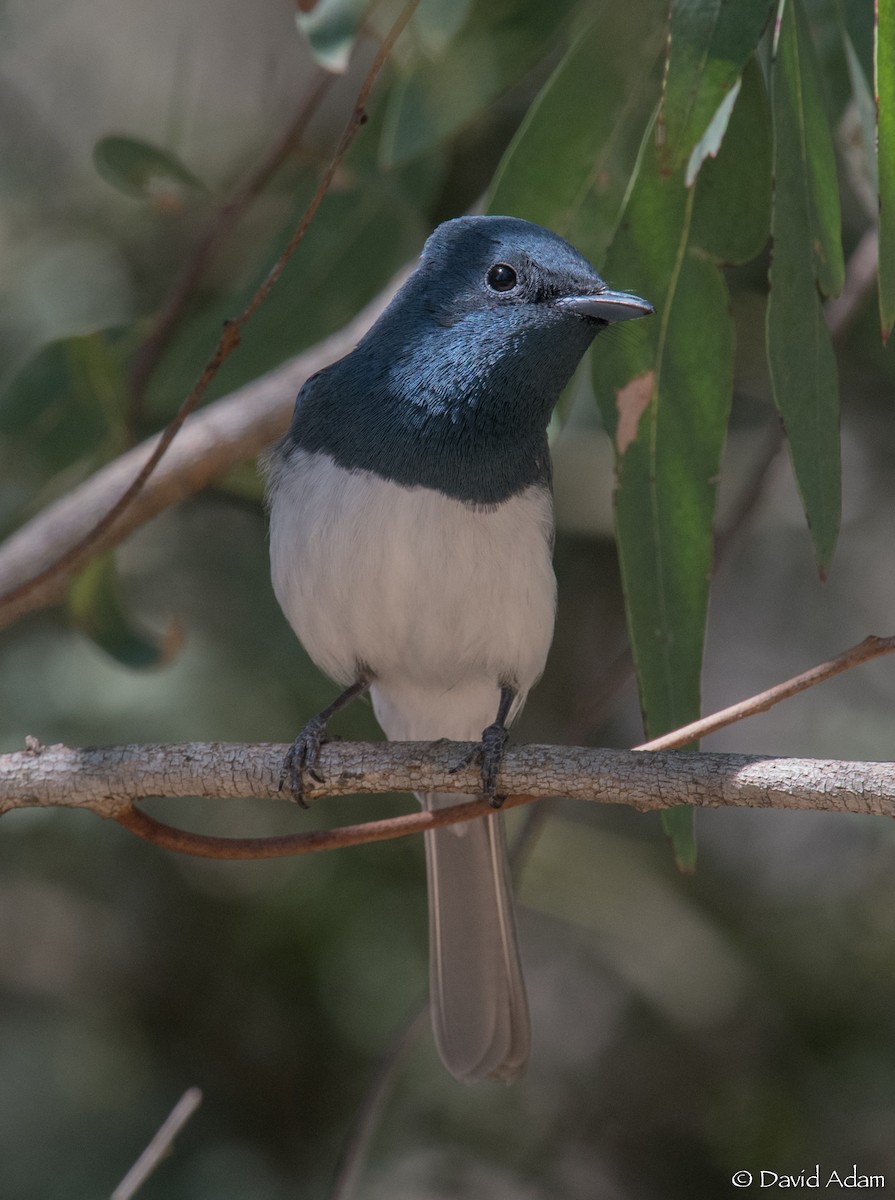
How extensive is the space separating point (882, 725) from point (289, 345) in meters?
1.87

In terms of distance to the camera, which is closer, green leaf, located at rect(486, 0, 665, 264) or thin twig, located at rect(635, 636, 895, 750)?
thin twig, located at rect(635, 636, 895, 750)

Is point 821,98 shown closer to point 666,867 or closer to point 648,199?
point 648,199

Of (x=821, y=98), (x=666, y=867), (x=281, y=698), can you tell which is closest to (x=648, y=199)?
(x=821, y=98)

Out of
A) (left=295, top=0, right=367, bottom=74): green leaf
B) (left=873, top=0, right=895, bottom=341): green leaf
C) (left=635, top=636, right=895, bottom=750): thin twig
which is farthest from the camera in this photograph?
(left=295, top=0, right=367, bottom=74): green leaf

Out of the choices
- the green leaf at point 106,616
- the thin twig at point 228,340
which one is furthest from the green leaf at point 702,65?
the green leaf at point 106,616

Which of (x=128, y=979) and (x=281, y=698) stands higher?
(x=281, y=698)

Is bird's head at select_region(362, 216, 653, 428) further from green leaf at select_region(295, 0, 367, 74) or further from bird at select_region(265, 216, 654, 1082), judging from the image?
green leaf at select_region(295, 0, 367, 74)

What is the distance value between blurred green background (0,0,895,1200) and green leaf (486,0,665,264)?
1.32 feet

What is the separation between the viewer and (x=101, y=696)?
12.1 ft

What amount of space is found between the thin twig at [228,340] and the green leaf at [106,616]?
1.20 feet

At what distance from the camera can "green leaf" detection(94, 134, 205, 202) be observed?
3.18 m

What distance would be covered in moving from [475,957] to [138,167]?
75.0 inches

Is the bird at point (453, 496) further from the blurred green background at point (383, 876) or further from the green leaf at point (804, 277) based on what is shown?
the blurred green background at point (383, 876)

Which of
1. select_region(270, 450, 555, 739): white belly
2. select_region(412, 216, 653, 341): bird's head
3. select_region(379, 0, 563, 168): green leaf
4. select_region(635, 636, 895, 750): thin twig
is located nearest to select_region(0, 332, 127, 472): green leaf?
select_region(270, 450, 555, 739): white belly
